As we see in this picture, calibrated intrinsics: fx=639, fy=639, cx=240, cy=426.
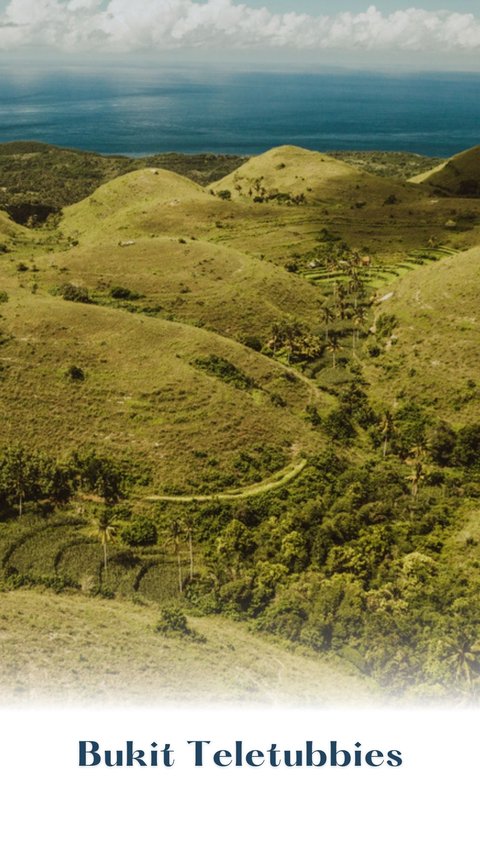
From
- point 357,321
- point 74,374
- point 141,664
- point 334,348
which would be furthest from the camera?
point 357,321

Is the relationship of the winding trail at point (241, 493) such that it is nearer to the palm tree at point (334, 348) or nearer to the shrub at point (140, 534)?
the shrub at point (140, 534)

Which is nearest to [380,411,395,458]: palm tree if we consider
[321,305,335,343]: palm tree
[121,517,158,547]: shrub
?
[121,517,158,547]: shrub

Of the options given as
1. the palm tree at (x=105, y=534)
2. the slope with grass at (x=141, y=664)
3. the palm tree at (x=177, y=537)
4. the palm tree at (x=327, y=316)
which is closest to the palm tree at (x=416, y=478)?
the slope with grass at (x=141, y=664)

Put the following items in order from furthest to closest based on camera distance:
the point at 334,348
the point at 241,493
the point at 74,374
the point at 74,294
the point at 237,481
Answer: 1. the point at 74,294
2. the point at 334,348
3. the point at 74,374
4. the point at 237,481
5. the point at 241,493

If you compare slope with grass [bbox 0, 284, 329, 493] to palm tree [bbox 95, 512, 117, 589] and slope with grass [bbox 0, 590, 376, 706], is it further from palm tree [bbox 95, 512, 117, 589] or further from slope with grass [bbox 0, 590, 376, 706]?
slope with grass [bbox 0, 590, 376, 706]

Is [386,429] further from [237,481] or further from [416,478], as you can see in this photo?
[237,481]

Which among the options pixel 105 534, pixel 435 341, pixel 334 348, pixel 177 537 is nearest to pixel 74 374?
pixel 105 534
